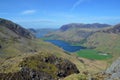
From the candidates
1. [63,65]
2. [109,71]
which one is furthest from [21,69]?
[109,71]

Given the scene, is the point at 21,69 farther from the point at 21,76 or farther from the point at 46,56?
the point at 46,56

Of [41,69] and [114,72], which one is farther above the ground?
[114,72]

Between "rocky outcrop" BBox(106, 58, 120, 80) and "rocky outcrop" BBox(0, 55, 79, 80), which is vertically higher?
"rocky outcrop" BBox(106, 58, 120, 80)

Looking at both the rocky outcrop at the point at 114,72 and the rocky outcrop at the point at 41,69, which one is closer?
the rocky outcrop at the point at 114,72

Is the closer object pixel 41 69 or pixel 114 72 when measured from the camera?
pixel 114 72

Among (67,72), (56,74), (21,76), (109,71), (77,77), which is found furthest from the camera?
(67,72)

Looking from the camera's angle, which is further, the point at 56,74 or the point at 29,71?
the point at 56,74

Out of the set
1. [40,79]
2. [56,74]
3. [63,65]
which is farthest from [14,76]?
[63,65]

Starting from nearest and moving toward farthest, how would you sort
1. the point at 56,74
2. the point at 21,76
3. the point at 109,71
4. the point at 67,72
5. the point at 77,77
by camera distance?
1. the point at 77,77
2. the point at 109,71
3. the point at 21,76
4. the point at 56,74
5. the point at 67,72

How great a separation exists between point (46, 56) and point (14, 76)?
1983cm

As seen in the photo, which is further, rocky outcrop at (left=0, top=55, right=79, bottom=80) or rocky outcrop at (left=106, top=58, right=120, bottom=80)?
rocky outcrop at (left=0, top=55, right=79, bottom=80)

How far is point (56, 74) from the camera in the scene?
8300cm

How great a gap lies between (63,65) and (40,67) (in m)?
11.2

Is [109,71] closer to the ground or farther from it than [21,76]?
farther from it
